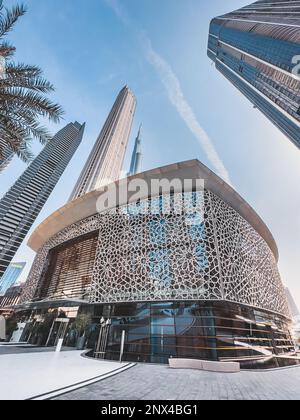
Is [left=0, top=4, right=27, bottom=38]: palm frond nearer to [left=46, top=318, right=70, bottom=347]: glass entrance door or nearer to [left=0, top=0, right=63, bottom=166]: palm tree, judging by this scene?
[left=0, top=0, right=63, bottom=166]: palm tree

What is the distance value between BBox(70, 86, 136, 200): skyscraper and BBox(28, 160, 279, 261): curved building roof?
20.2m

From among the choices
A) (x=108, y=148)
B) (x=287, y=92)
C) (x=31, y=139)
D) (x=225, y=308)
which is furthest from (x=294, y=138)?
(x=31, y=139)

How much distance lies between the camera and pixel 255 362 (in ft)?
36.6

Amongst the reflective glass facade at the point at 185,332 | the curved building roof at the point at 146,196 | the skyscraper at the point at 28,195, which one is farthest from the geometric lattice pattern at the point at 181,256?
the skyscraper at the point at 28,195

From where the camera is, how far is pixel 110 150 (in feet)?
168

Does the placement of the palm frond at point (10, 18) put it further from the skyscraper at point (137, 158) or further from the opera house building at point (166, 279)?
the skyscraper at point (137, 158)

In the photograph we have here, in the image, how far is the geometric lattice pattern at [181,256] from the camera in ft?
42.7

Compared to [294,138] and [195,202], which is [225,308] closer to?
[195,202]

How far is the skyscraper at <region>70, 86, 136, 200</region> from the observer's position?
4602 cm

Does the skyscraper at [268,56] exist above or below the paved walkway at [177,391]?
above

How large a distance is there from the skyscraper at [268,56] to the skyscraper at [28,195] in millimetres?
61393

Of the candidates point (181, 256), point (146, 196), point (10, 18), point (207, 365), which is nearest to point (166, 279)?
point (181, 256)

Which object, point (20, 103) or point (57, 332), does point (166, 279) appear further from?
point (20, 103)

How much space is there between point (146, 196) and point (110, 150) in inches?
1499
